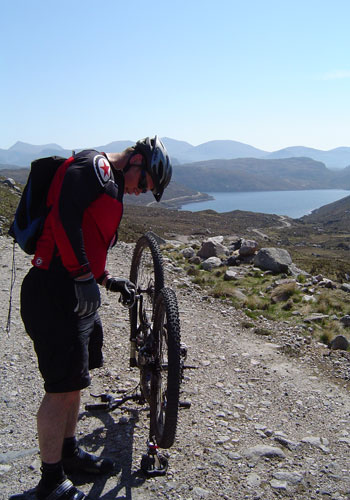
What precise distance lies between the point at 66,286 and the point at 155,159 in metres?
1.17

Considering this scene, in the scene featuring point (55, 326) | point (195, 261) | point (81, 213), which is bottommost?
point (195, 261)

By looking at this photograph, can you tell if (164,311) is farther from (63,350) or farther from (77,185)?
(77,185)

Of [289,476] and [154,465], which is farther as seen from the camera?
[289,476]

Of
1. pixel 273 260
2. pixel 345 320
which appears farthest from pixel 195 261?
pixel 345 320

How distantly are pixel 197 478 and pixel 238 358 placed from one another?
287cm

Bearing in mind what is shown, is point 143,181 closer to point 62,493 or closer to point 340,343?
point 62,493

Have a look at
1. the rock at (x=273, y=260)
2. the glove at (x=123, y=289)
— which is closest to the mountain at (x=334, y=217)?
the rock at (x=273, y=260)

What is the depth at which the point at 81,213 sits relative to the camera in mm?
2830

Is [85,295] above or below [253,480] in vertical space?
above

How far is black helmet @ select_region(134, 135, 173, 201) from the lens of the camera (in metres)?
3.33

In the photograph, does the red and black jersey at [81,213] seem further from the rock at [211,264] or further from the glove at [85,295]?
the rock at [211,264]

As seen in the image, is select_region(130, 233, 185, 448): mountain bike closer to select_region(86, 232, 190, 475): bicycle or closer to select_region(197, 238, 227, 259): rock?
select_region(86, 232, 190, 475): bicycle

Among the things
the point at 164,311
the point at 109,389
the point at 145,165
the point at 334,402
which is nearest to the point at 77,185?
the point at 145,165

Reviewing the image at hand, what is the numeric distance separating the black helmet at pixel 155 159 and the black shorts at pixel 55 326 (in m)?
1.01
